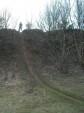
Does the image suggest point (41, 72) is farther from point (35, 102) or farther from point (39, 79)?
point (35, 102)

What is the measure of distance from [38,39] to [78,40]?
19.6 ft

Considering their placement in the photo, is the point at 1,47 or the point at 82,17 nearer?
the point at 82,17

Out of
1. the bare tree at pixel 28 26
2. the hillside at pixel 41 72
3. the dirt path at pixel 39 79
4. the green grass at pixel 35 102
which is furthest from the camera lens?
the bare tree at pixel 28 26

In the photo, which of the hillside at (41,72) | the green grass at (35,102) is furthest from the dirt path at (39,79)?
the green grass at (35,102)

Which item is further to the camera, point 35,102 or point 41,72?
point 41,72

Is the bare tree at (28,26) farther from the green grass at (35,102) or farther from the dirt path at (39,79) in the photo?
the green grass at (35,102)

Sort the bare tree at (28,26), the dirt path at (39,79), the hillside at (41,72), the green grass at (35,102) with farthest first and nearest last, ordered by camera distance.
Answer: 1. the bare tree at (28,26)
2. the dirt path at (39,79)
3. the hillside at (41,72)
4. the green grass at (35,102)

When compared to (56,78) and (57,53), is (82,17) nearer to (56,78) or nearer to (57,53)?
(57,53)

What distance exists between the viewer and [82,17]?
15.2 m

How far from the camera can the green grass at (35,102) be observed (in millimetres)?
8010

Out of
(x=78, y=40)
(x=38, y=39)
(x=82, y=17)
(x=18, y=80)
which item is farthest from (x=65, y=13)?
(x=38, y=39)

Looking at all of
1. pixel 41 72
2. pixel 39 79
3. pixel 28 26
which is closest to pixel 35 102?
pixel 39 79

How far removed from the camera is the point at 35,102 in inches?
358

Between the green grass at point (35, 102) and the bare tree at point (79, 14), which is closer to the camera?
the green grass at point (35, 102)
